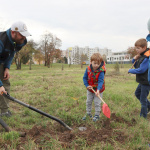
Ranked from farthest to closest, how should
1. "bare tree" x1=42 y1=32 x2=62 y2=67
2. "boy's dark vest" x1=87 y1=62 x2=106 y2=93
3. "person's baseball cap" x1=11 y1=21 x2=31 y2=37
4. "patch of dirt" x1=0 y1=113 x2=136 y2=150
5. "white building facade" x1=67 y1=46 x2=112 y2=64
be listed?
"white building facade" x1=67 y1=46 x2=112 y2=64 → "bare tree" x1=42 y1=32 x2=62 y2=67 → "boy's dark vest" x1=87 y1=62 x2=106 y2=93 → "person's baseball cap" x1=11 y1=21 x2=31 y2=37 → "patch of dirt" x1=0 y1=113 x2=136 y2=150

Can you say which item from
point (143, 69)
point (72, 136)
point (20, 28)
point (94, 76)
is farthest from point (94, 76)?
point (20, 28)


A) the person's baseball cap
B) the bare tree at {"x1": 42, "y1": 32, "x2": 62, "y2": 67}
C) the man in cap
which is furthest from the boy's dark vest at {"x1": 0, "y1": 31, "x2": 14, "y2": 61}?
the bare tree at {"x1": 42, "y1": 32, "x2": 62, "y2": 67}

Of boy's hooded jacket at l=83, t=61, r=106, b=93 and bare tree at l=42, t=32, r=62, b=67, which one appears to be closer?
boy's hooded jacket at l=83, t=61, r=106, b=93

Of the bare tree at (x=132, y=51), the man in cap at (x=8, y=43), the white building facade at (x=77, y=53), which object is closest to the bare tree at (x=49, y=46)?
the white building facade at (x=77, y=53)

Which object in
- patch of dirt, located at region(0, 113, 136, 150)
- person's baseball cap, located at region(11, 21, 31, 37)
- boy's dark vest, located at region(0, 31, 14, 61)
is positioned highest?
person's baseball cap, located at region(11, 21, 31, 37)

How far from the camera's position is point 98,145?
7.51 ft

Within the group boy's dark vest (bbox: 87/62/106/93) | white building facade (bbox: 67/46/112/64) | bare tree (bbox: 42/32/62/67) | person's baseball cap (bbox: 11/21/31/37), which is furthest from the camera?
white building facade (bbox: 67/46/112/64)

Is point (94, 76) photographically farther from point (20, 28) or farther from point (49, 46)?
point (49, 46)

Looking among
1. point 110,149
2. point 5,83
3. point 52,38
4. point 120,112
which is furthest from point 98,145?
point 52,38

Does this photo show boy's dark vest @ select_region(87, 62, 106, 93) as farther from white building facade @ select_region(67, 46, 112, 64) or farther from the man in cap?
white building facade @ select_region(67, 46, 112, 64)

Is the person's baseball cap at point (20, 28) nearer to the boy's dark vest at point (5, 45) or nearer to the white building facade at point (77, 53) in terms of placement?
the boy's dark vest at point (5, 45)

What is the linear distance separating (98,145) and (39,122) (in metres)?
1.46

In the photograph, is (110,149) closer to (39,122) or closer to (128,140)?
(128,140)

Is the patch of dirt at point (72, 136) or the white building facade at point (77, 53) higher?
the white building facade at point (77, 53)
